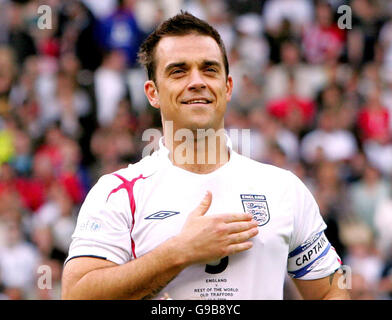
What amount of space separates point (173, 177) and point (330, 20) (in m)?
8.55

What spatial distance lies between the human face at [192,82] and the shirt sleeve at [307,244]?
0.57 metres

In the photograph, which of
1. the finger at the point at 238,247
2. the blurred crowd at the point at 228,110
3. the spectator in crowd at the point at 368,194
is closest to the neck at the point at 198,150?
the finger at the point at 238,247

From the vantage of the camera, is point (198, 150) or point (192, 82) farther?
point (198, 150)

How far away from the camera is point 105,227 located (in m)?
3.78

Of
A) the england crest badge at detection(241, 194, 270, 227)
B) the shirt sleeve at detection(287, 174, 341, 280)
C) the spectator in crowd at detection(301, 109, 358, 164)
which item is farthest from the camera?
the spectator in crowd at detection(301, 109, 358, 164)

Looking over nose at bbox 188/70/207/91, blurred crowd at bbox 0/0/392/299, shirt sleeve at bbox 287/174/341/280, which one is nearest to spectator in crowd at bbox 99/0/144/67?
blurred crowd at bbox 0/0/392/299

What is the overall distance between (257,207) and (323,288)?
0.57 m

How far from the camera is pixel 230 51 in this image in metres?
11.3

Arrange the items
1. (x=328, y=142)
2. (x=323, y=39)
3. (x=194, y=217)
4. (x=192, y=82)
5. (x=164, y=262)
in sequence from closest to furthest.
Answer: (x=164, y=262) < (x=194, y=217) < (x=192, y=82) < (x=328, y=142) < (x=323, y=39)

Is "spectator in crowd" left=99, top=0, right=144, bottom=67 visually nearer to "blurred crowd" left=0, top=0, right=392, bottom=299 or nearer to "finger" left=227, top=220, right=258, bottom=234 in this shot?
"blurred crowd" left=0, top=0, right=392, bottom=299

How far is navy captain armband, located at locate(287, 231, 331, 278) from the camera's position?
13.2 feet

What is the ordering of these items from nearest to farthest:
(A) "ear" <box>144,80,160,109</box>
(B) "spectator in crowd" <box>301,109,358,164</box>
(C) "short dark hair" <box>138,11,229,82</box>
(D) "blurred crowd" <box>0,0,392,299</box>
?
(C) "short dark hair" <box>138,11,229,82</box> < (A) "ear" <box>144,80,160,109</box> < (D) "blurred crowd" <box>0,0,392,299</box> < (B) "spectator in crowd" <box>301,109,358,164</box>

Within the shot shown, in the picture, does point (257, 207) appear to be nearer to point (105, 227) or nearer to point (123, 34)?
point (105, 227)

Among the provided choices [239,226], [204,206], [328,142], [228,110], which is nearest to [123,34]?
[228,110]
